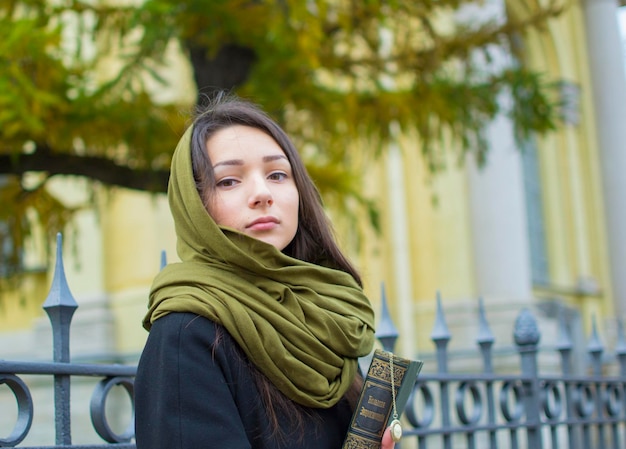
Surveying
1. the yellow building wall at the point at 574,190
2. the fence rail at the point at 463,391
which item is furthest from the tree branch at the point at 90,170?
the yellow building wall at the point at 574,190

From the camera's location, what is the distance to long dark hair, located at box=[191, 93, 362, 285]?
1.82 meters

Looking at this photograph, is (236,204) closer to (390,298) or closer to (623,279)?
(390,298)

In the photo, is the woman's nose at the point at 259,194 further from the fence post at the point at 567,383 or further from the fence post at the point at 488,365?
the fence post at the point at 567,383

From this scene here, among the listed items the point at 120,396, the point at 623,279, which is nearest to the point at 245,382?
the point at 120,396

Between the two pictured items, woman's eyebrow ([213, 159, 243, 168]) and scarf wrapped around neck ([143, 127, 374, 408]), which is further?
woman's eyebrow ([213, 159, 243, 168])

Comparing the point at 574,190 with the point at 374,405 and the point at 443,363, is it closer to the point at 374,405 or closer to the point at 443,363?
the point at 443,363

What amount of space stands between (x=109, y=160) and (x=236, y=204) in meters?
4.15

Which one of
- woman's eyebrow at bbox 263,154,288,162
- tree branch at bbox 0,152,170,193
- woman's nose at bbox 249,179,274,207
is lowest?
woman's nose at bbox 249,179,274,207

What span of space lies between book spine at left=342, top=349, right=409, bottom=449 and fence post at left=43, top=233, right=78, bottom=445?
77 cm

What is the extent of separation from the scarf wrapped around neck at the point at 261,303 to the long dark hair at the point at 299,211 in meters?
0.03

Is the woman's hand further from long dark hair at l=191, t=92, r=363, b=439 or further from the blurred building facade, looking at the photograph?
the blurred building facade

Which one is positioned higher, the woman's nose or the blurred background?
the blurred background

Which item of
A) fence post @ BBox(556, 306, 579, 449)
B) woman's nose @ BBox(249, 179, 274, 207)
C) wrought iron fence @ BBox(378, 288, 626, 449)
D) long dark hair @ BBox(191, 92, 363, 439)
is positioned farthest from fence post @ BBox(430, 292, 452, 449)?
woman's nose @ BBox(249, 179, 274, 207)

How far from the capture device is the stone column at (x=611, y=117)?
534 inches
